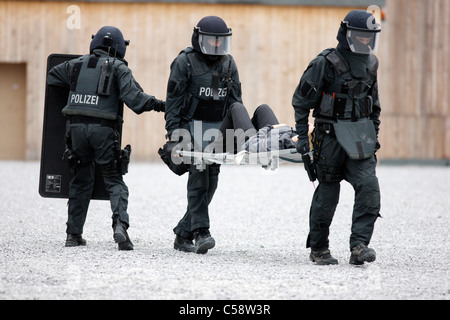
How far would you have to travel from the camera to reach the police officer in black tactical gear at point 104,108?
7734 millimetres

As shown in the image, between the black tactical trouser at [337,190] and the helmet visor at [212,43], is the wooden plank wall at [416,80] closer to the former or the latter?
the helmet visor at [212,43]

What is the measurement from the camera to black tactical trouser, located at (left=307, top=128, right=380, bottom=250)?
6.82 m

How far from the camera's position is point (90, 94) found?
7773 mm

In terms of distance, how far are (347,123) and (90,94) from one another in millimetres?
2427

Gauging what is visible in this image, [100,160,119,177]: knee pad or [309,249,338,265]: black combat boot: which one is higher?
[100,160,119,177]: knee pad

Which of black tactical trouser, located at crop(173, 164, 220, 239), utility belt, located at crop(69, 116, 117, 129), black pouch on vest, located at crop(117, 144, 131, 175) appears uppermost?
utility belt, located at crop(69, 116, 117, 129)

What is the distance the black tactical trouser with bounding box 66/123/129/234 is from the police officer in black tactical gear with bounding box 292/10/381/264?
1812mm

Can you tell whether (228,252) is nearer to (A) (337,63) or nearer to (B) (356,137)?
(B) (356,137)

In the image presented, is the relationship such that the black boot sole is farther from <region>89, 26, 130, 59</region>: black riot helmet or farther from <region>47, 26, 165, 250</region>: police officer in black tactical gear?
<region>89, 26, 130, 59</region>: black riot helmet

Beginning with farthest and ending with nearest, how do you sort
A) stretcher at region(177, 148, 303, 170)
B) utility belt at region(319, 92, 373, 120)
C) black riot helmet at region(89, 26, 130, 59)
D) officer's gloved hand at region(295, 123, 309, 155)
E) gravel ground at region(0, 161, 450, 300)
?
black riot helmet at region(89, 26, 130, 59) → stretcher at region(177, 148, 303, 170) → officer's gloved hand at region(295, 123, 309, 155) → utility belt at region(319, 92, 373, 120) → gravel ground at region(0, 161, 450, 300)

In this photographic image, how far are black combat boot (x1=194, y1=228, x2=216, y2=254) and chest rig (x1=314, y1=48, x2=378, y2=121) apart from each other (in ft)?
5.27

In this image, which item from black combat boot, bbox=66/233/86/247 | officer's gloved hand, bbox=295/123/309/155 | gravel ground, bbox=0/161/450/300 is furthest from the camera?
black combat boot, bbox=66/233/86/247

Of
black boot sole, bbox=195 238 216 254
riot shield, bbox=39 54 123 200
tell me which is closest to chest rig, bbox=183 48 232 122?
black boot sole, bbox=195 238 216 254

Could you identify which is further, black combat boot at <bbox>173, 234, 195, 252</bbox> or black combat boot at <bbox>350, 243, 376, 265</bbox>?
black combat boot at <bbox>173, 234, 195, 252</bbox>
